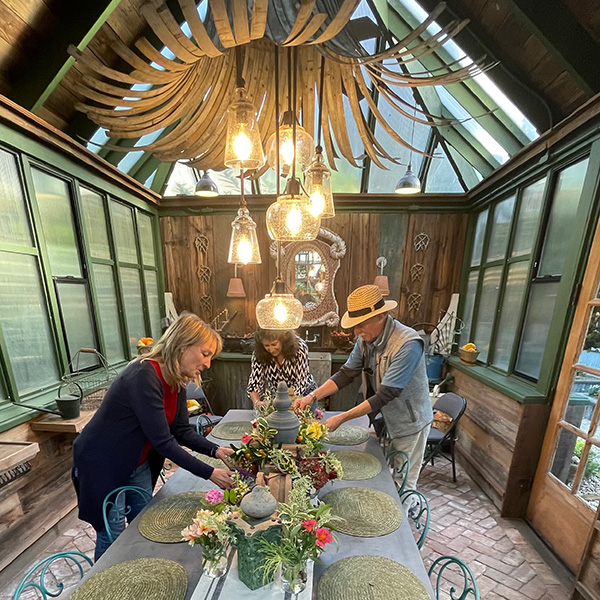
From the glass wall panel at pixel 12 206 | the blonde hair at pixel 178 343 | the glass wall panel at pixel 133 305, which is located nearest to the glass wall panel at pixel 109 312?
the glass wall panel at pixel 133 305

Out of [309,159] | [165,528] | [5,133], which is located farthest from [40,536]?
[309,159]

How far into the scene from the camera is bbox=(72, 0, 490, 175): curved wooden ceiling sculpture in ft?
2.63

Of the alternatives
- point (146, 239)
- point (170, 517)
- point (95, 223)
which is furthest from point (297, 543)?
point (146, 239)

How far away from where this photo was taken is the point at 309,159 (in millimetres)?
1440

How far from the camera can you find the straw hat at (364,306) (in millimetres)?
1908

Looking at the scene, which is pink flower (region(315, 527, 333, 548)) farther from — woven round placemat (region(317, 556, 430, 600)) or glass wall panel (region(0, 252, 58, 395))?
glass wall panel (region(0, 252, 58, 395))

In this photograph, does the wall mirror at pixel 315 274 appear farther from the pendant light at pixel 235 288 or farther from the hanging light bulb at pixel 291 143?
the hanging light bulb at pixel 291 143

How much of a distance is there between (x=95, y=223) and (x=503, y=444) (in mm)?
4478

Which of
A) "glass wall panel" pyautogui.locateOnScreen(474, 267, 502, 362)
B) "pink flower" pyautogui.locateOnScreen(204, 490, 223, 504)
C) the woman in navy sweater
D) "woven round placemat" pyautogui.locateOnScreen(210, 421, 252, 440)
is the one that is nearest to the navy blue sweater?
the woman in navy sweater

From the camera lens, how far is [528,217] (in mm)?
2799

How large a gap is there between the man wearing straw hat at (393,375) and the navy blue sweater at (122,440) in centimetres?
85

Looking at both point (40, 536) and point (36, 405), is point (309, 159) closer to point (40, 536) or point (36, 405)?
point (36, 405)

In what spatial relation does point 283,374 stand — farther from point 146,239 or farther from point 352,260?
point 146,239

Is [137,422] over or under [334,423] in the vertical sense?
over
